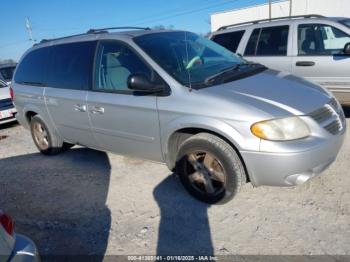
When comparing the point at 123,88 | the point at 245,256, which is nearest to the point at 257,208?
the point at 245,256

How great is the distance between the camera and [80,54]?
4277mm

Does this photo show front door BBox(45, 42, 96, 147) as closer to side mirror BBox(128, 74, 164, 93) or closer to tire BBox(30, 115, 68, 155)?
tire BBox(30, 115, 68, 155)

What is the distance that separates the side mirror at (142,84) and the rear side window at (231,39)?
3.51 m

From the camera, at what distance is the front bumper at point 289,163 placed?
9.14ft

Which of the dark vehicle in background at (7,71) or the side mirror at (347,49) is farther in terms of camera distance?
the dark vehicle in background at (7,71)

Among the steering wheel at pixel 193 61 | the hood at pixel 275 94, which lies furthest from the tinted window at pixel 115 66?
the hood at pixel 275 94

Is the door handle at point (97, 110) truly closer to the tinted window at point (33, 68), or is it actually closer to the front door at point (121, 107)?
the front door at point (121, 107)

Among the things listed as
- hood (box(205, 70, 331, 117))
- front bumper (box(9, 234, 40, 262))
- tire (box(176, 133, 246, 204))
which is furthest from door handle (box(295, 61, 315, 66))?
front bumper (box(9, 234, 40, 262))

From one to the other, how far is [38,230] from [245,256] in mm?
2118

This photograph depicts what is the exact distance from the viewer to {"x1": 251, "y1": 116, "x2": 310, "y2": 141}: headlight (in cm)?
280

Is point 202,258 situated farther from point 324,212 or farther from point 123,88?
point 123,88

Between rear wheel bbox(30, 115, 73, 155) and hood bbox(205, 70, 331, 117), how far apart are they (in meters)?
3.12

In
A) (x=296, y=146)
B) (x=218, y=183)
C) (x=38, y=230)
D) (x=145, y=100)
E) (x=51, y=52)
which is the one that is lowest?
(x=38, y=230)

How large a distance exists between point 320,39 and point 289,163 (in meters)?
3.58
